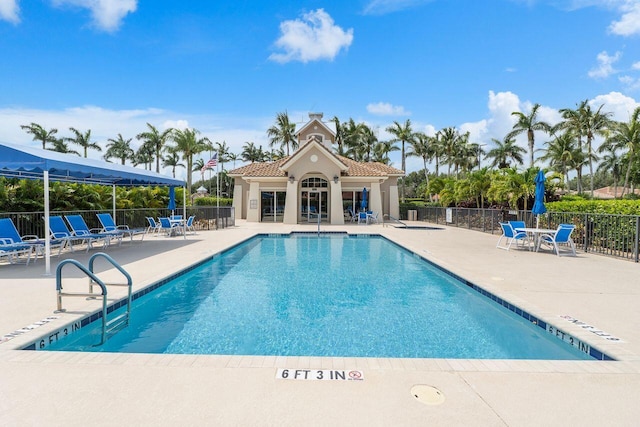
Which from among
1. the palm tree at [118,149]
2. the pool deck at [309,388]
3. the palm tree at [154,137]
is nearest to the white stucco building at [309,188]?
the pool deck at [309,388]

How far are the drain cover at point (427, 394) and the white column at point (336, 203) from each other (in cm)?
2164

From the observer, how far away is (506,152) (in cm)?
4959

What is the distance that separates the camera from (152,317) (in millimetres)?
6031

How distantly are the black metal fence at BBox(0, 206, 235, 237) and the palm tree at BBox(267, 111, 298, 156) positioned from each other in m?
27.3

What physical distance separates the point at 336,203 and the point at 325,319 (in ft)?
62.3

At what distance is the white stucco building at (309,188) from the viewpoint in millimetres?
24641

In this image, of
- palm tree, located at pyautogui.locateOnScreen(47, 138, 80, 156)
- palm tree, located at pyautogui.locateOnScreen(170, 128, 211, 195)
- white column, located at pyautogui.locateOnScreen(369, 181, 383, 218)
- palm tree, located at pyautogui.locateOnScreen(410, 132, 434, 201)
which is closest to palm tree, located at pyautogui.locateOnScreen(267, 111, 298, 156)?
palm tree, located at pyautogui.locateOnScreen(170, 128, 211, 195)

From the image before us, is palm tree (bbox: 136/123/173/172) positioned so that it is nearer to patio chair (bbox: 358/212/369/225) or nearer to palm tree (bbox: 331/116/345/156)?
palm tree (bbox: 331/116/345/156)

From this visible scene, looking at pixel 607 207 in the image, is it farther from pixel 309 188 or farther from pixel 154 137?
pixel 154 137

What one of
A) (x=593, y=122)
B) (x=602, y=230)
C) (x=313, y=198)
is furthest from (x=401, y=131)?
(x=602, y=230)

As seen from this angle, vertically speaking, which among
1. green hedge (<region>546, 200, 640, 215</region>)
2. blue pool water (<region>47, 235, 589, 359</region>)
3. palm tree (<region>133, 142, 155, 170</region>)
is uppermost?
palm tree (<region>133, 142, 155, 170</region>)

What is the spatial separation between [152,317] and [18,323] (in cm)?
176

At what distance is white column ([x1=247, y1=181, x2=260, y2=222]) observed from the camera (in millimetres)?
26188

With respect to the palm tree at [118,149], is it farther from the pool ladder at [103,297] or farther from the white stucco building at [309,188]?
the pool ladder at [103,297]
